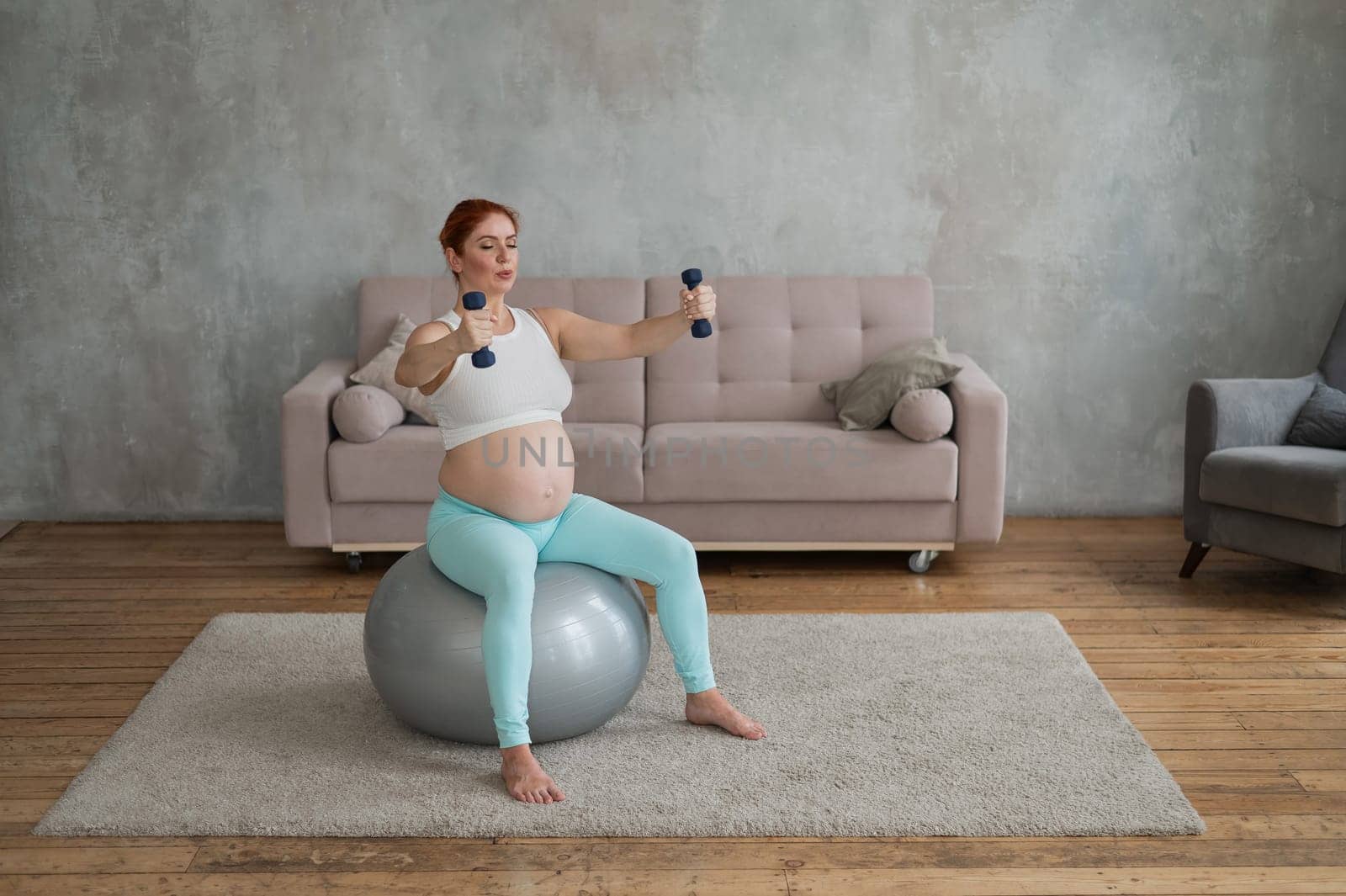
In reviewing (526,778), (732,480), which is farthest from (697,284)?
(732,480)

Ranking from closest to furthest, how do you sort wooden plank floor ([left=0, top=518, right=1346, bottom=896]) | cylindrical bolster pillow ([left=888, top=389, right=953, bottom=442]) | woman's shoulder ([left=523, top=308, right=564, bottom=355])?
wooden plank floor ([left=0, top=518, right=1346, bottom=896]), woman's shoulder ([left=523, top=308, right=564, bottom=355]), cylindrical bolster pillow ([left=888, top=389, right=953, bottom=442])

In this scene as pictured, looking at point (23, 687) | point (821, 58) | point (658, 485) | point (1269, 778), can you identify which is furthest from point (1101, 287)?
point (23, 687)

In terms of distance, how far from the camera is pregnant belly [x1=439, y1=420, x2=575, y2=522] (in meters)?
2.87

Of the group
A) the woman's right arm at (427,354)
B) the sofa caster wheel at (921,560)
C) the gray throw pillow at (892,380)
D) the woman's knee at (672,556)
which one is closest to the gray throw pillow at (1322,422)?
the gray throw pillow at (892,380)

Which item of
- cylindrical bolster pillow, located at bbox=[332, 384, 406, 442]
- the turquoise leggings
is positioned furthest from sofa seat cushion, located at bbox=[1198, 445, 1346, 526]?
cylindrical bolster pillow, located at bbox=[332, 384, 406, 442]

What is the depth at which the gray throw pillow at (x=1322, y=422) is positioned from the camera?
4.08 metres

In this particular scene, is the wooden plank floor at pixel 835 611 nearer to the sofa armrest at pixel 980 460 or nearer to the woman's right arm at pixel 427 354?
the sofa armrest at pixel 980 460

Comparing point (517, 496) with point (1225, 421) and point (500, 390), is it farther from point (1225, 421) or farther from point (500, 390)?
point (1225, 421)

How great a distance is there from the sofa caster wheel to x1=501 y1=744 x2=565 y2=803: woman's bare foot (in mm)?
1852

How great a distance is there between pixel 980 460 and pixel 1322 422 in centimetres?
109

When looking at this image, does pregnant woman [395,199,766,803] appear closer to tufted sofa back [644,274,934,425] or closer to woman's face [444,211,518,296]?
woman's face [444,211,518,296]

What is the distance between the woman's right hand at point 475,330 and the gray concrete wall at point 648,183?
2.27 meters

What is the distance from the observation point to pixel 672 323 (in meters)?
2.97

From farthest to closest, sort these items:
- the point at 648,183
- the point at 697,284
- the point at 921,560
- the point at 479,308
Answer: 1. the point at 648,183
2. the point at 921,560
3. the point at 697,284
4. the point at 479,308
